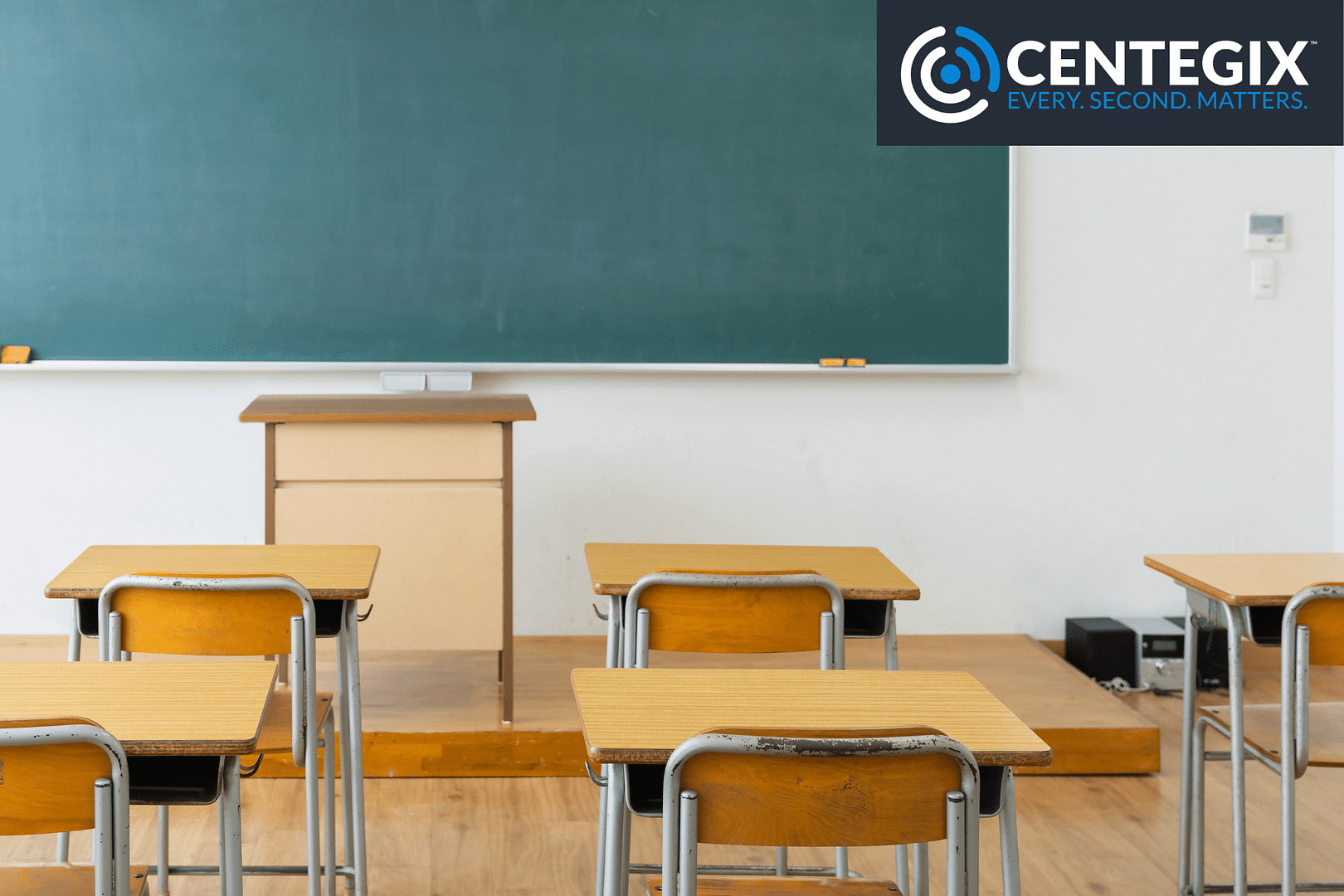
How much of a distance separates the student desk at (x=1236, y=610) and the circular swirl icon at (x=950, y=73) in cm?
220

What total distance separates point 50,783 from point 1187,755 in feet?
7.23

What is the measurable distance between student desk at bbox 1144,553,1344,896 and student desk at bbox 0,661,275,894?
182 cm

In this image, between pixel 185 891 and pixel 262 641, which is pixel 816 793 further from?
pixel 185 891

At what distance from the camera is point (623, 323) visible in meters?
4.31

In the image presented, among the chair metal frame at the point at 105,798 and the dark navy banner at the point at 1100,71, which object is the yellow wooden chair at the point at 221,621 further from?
the dark navy banner at the point at 1100,71

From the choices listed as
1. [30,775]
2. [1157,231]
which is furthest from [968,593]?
[30,775]

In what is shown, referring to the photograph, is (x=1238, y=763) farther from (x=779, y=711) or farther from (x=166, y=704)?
(x=166, y=704)

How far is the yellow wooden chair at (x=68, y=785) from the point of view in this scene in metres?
1.37

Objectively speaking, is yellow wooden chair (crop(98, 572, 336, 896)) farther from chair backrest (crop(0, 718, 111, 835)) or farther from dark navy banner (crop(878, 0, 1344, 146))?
dark navy banner (crop(878, 0, 1344, 146))

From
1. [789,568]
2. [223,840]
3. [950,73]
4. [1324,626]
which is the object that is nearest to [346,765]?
[223,840]

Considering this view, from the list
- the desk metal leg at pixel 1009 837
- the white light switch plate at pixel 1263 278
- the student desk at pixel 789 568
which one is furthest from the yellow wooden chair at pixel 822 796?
the white light switch plate at pixel 1263 278

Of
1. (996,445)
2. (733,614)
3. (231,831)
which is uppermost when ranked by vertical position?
(996,445)

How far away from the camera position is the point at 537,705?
355 cm

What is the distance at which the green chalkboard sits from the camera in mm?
4125
